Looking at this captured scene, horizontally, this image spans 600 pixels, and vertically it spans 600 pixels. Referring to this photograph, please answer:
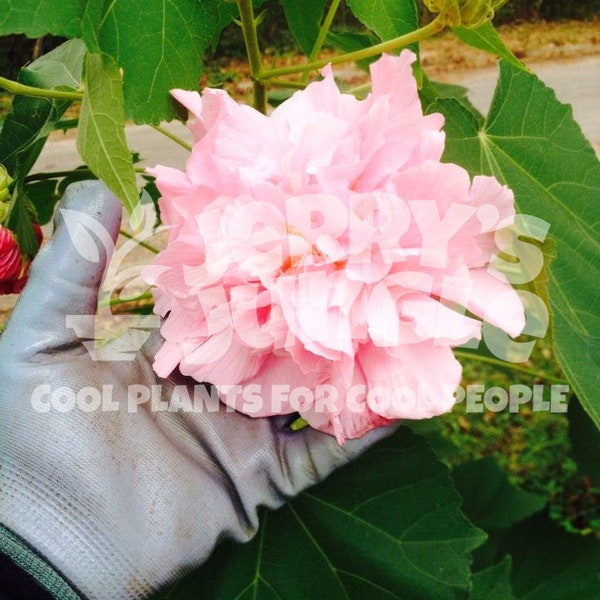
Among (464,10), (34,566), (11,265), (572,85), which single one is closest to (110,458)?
(34,566)

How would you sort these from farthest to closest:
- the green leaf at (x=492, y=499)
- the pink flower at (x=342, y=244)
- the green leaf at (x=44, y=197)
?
the green leaf at (x=492, y=499) < the green leaf at (x=44, y=197) < the pink flower at (x=342, y=244)

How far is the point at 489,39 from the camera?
73 cm

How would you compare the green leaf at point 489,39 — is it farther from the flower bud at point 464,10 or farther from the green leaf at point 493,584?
the green leaf at point 493,584

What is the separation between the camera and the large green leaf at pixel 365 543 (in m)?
0.86

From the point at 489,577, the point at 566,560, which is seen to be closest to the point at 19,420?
the point at 489,577

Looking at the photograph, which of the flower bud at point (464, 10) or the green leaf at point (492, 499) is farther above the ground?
the flower bud at point (464, 10)

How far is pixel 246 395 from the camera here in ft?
2.11

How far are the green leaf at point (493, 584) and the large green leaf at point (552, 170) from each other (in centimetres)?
58

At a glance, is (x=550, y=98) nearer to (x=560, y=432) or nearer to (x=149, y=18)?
(x=149, y=18)

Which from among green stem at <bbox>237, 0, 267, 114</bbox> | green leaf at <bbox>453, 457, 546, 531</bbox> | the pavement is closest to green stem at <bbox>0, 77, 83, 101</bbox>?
green stem at <bbox>237, 0, 267, 114</bbox>

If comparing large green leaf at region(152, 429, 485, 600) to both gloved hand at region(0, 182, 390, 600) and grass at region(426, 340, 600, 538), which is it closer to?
gloved hand at region(0, 182, 390, 600)

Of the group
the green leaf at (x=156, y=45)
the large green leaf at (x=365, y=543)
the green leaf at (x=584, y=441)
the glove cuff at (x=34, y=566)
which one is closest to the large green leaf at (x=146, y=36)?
the green leaf at (x=156, y=45)

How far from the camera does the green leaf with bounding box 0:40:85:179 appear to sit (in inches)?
30.8

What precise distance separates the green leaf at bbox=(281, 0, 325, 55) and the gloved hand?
0.36 metres
